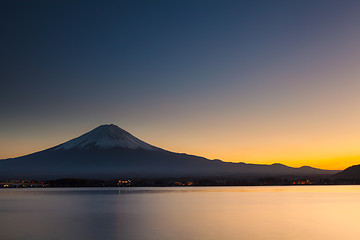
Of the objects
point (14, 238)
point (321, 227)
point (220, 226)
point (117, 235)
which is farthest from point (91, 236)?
point (321, 227)

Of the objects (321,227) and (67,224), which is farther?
(67,224)

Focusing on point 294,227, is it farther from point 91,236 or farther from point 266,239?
point 91,236

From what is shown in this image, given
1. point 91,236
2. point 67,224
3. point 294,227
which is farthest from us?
point 67,224

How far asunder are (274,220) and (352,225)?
5.42 metres

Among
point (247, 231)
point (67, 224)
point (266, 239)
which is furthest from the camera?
point (67, 224)

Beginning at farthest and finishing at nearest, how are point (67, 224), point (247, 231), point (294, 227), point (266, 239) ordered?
1. point (67, 224)
2. point (294, 227)
3. point (247, 231)
4. point (266, 239)

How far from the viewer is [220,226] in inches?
1102

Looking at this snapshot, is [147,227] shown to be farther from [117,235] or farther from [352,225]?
[352,225]

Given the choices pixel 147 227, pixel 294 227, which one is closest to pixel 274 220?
A: pixel 294 227

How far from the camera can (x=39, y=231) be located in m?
25.5

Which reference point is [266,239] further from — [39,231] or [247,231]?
[39,231]

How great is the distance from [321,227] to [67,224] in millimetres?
16732

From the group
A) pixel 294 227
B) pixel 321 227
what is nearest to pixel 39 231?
pixel 294 227

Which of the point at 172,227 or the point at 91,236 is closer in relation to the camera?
the point at 91,236
